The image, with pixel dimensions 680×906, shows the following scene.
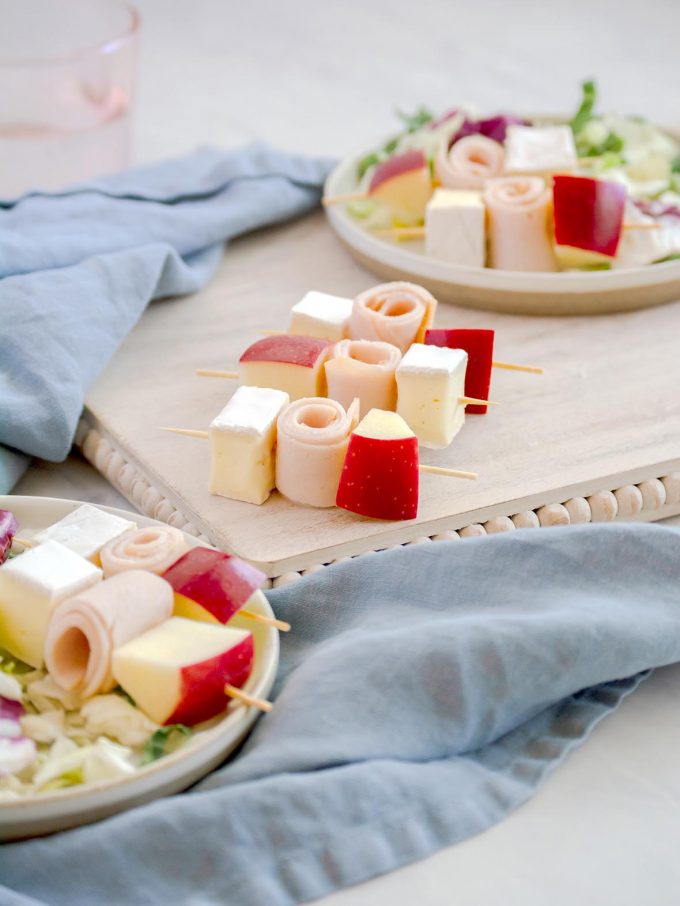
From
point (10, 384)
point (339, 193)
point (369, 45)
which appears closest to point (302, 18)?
point (369, 45)

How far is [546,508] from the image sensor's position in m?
1.38

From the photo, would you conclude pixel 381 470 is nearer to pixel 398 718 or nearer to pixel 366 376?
pixel 366 376

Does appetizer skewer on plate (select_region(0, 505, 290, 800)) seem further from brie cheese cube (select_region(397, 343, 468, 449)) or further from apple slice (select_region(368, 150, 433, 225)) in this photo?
apple slice (select_region(368, 150, 433, 225))

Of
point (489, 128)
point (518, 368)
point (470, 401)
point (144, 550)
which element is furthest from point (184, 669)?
point (489, 128)

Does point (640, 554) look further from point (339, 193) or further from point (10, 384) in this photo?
point (339, 193)

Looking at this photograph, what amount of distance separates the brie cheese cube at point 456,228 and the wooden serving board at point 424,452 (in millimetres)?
74

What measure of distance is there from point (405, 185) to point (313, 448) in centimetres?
69

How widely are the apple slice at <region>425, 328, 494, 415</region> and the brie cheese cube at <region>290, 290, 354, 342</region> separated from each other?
0.11 m

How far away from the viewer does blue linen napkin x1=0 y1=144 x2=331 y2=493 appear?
4.99 ft

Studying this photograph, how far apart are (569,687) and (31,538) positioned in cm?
52

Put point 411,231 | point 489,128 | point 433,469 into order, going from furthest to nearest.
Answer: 1. point 489,128
2. point 411,231
3. point 433,469

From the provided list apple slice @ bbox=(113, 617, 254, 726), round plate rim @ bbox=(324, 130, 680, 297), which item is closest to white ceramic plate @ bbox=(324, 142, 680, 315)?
round plate rim @ bbox=(324, 130, 680, 297)

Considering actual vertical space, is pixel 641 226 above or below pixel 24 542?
above

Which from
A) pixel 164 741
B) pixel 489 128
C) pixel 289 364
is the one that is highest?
pixel 489 128
